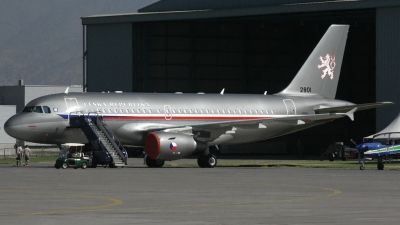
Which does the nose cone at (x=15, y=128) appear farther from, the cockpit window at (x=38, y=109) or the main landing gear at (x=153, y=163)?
the main landing gear at (x=153, y=163)

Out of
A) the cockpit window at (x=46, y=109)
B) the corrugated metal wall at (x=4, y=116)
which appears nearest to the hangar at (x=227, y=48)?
the cockpit window at (x=46, y=109)

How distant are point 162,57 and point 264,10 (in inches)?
506

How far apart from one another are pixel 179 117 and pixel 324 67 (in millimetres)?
13606

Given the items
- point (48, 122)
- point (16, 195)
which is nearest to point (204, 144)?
point (48, 122)

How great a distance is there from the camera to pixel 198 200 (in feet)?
83.9

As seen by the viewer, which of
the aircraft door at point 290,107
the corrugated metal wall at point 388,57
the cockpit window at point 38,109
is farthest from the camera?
the corrugated metal wall at point 388,57

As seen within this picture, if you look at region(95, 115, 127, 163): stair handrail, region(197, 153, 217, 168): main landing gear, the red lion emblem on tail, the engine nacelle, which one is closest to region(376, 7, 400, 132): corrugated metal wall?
the red lion emblem on tail

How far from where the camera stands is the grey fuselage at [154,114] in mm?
49188

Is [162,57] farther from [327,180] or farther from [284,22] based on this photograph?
[327,180]

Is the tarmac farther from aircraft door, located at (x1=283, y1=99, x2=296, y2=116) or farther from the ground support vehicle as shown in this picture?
aircraft door, located at (x1=283, y1=99, x2=296, y2=116)

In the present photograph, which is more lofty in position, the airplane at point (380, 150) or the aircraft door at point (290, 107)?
the aircraft door at point (290, 107)

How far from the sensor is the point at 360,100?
8669 cm

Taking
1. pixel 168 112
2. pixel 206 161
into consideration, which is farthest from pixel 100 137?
pixel 206 161

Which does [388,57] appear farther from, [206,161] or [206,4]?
[206,161]
